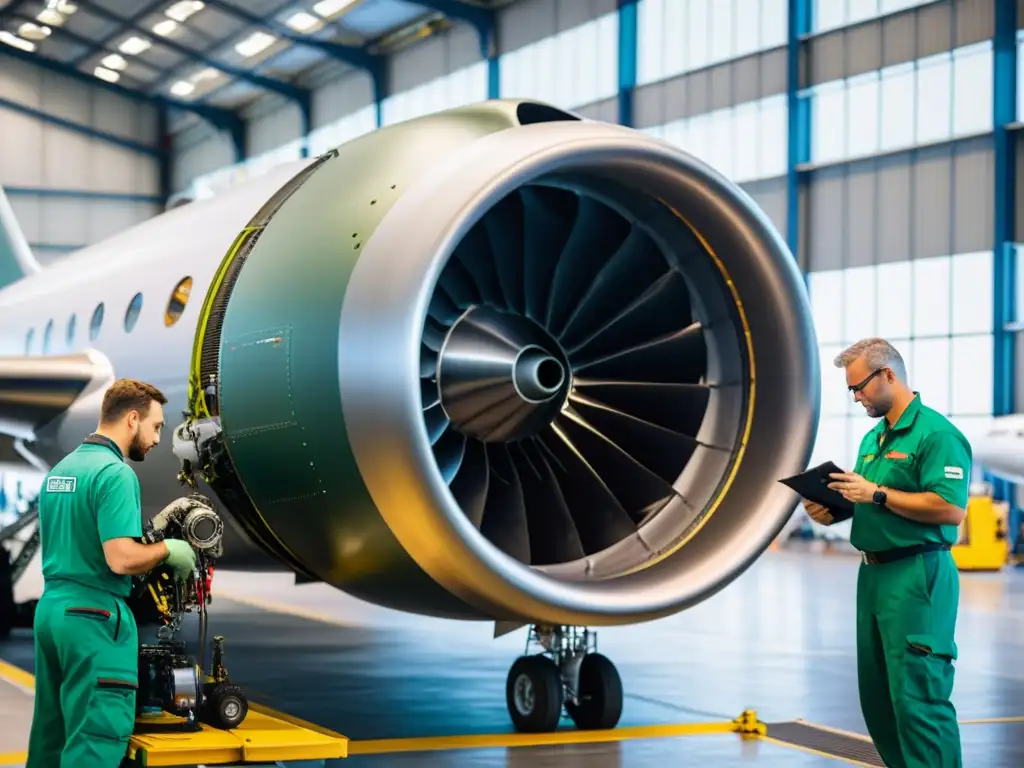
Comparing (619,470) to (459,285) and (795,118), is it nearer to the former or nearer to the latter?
(459,285)

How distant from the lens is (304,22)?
38812 millimetres

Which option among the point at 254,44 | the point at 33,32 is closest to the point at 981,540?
the point at 254,44

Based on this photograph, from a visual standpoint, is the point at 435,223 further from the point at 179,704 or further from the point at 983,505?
the point at 983,505

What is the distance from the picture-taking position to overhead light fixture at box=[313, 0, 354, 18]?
37219 millimetres

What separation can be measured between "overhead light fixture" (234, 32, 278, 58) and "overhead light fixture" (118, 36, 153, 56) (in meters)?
3.02

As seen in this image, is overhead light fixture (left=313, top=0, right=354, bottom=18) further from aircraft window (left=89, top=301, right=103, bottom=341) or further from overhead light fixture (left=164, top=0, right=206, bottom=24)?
aircraft window (left=89, top=301, right=103, bottom=341)

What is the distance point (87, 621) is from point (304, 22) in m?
35.1

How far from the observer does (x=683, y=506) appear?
813 cm

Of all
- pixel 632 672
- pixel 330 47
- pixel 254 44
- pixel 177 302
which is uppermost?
pixel 254 44

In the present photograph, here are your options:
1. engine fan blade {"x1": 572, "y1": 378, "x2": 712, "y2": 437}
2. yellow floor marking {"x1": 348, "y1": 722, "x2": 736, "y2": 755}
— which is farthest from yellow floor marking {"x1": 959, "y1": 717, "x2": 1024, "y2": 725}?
engine fan blade {"x1": 572, "y1": 378, "x2": 712, "y2": 437}

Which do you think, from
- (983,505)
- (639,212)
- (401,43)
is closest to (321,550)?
(639,212)

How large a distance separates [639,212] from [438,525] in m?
2.32

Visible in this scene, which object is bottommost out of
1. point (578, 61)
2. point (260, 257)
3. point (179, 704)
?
point (179, 704)

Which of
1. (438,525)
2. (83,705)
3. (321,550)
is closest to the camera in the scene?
(83,705)
